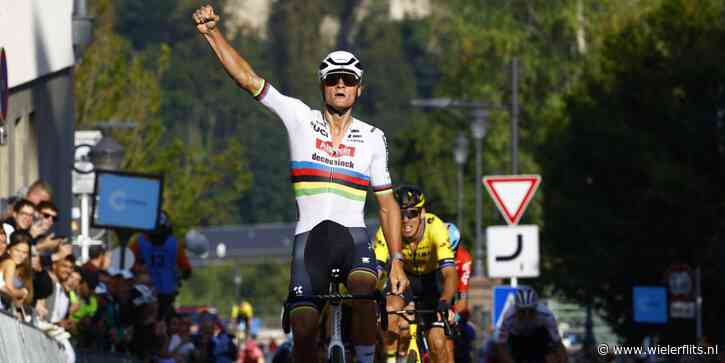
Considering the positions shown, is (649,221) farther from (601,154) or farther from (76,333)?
(76,333)

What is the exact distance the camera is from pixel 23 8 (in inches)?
1093

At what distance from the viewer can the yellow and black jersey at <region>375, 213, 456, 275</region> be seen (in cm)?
1714

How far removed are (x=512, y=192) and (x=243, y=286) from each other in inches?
5077

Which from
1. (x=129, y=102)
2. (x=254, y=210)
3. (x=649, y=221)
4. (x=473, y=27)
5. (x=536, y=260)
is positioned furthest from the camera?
(x=254, y=210)

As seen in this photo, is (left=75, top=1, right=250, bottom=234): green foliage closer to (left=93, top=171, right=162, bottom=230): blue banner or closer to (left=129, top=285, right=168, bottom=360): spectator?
(left=93, top=171, right=162, bottom=230): blue banner

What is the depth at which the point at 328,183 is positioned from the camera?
13352 millimetres

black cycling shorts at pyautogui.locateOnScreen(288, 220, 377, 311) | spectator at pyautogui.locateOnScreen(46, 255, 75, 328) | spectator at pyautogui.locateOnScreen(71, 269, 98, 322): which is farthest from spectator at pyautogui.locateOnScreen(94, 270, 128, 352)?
black cycling shorts at pyautogui.locateOnScreen(288, 220, 377, 311)

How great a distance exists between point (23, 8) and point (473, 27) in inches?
2145

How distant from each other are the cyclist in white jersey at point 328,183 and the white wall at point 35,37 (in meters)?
11.5

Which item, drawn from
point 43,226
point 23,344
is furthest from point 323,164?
point 43,226

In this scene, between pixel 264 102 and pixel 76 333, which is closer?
pixel 264 102

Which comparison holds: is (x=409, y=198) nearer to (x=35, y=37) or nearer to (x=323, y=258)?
(x=323, y=258)

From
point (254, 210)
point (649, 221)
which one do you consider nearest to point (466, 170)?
point (649, 221)

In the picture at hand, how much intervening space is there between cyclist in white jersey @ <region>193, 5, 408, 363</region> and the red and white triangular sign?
12950 mm
